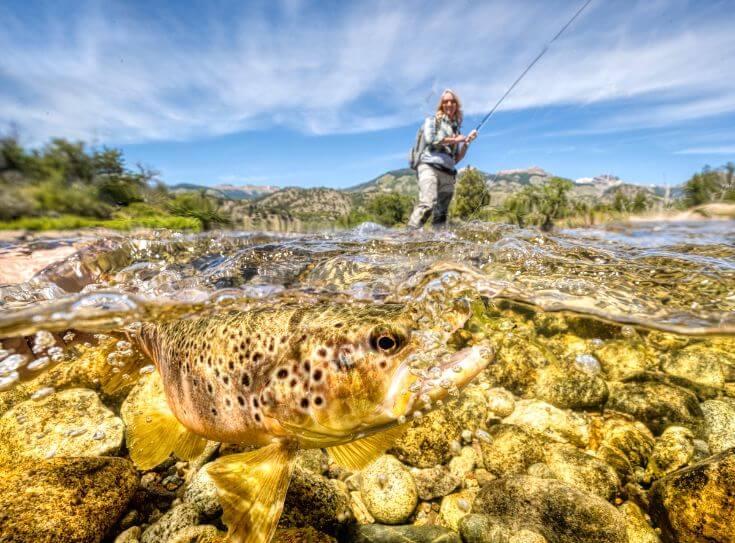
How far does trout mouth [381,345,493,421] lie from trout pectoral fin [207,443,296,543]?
3.36ft

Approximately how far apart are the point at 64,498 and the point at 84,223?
4.01 m

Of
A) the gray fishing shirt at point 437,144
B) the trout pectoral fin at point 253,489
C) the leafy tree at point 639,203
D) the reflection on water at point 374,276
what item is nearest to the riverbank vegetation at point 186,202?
the leafy tree at point 639,203

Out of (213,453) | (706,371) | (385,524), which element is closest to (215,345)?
(213,453)

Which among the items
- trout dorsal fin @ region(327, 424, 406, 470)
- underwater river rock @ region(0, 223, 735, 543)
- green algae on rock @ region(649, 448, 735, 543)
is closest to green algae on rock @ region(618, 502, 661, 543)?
underwater river rock @ region(0, 223, 735, 543)

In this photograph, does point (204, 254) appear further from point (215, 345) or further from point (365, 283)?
point (215, 345)

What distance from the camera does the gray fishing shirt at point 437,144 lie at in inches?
356

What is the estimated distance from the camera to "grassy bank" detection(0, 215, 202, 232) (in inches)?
190

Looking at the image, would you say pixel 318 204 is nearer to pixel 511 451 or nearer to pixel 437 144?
pixel 437 144

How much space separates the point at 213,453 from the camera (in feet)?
14.6

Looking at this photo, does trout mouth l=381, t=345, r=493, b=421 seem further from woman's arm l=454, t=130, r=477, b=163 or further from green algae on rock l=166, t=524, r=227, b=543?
woman's arm l=454, t=130, r=477, b=163

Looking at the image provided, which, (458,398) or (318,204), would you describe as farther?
(318,204)

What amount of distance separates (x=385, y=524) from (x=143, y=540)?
246 centimetres

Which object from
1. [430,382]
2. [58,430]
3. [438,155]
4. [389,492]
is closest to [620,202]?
A: [438,155]

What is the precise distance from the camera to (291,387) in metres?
2.52
